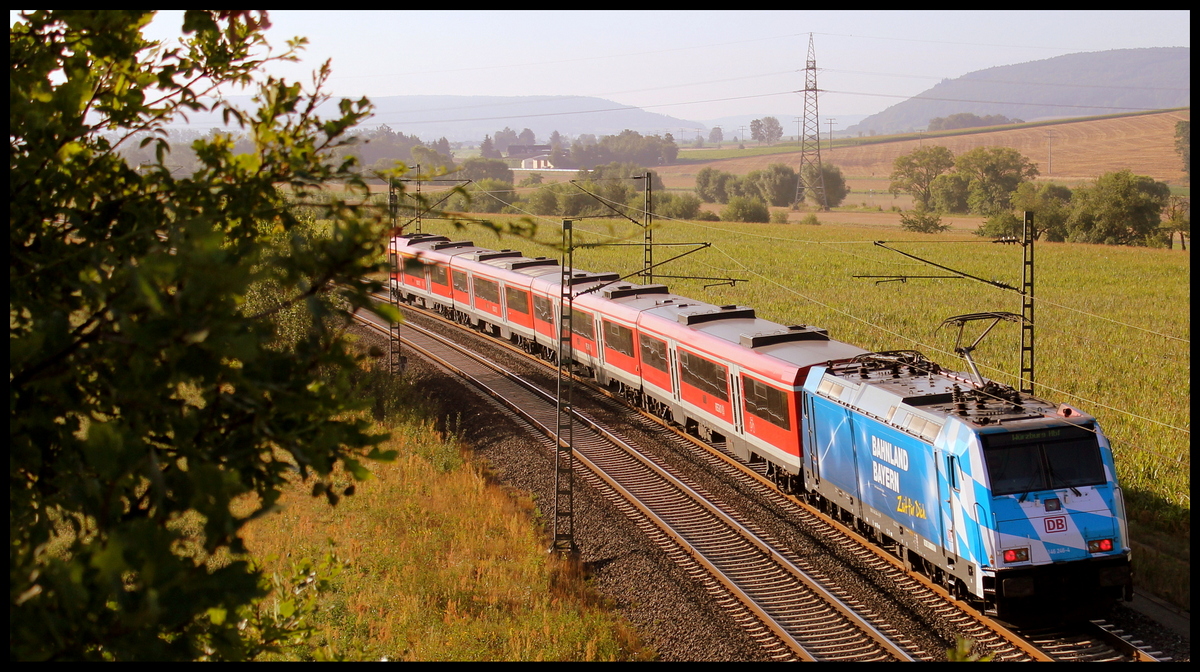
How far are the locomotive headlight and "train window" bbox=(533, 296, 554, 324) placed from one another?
18.2m

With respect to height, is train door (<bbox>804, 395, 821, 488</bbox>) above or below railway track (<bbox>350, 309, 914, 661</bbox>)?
above

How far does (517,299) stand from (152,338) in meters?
28.5

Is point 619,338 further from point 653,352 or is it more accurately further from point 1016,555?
point 1016,555

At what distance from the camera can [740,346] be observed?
60.0 ft

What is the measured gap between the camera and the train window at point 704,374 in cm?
1903

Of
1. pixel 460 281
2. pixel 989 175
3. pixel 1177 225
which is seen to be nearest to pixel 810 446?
pixel 460 281

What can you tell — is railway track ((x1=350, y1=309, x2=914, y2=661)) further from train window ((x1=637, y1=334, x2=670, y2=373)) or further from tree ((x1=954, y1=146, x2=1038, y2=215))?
tree ((x1=954, y1=146, x2=1038, y2=215))

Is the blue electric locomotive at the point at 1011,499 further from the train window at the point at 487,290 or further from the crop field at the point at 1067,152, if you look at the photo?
the crop field at the point at 1067,152

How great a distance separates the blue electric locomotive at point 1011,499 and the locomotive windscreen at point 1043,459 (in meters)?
0.01

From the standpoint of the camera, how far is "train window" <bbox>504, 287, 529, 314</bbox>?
30500mm

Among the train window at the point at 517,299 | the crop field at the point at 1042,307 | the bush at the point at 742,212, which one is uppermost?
the bush at the point at 742,212

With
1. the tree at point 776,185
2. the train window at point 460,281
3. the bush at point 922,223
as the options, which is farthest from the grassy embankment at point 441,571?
the tree at point 776,185

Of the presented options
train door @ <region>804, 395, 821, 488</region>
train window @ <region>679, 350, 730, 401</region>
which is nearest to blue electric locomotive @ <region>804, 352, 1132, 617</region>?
train door @ <region>804, 395, 821, 488</region>

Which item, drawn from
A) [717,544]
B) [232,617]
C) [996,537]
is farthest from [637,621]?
[232,617]
